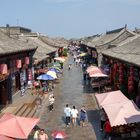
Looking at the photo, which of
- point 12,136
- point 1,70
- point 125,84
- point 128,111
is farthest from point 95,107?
point 12,136

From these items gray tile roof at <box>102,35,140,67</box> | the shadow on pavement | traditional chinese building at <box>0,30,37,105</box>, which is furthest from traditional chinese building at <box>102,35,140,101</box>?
traditional chinese building at <box>0,30,37,105</box>

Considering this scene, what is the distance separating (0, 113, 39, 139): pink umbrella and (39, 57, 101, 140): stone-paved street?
487cm

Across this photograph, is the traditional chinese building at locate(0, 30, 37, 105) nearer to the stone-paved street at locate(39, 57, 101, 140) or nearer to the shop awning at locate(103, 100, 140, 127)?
the stone-paved street at locate(39, 57, 101, 140)

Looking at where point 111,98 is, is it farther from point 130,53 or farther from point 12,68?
point 12,68

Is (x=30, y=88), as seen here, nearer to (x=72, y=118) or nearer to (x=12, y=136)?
(x=72, y=118)

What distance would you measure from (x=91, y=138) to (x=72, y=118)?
3456mm

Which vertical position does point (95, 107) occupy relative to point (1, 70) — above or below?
below

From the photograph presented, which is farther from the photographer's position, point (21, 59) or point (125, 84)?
point (21, 59)

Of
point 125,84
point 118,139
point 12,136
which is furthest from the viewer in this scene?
point 125,84

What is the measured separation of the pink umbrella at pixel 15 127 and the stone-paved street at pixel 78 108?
487 cm

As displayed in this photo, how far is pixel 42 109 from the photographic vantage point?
2847 cm

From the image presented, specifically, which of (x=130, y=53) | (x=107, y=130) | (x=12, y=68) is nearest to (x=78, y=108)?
(x=130, y=53)

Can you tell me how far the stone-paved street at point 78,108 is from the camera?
21.6 metres

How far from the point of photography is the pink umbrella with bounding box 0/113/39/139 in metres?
15.3
